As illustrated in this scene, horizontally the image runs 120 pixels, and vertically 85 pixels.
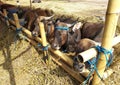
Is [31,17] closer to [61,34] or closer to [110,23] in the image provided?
[61,34]

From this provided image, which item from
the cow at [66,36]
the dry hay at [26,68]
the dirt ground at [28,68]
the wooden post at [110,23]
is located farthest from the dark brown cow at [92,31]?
the wooden post at [110,23]

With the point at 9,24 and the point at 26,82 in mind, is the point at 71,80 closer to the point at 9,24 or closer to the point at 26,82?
the point at 26,82

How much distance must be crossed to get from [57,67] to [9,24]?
3031 millimetres

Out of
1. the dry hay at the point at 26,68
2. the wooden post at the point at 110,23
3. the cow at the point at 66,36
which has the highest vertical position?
the wooden post at the point at 110,23

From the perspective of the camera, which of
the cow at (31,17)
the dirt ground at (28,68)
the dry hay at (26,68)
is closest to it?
the dirt ground at (28,68)

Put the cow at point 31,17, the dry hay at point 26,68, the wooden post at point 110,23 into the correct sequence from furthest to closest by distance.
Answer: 1. the cow at point 31,17
2. the dry hay at point 26,68
3. the wooden post at point 110,23

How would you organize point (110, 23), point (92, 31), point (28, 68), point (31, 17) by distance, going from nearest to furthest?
point (110, 23) < point (28, 68) < point (92, 31) < point (31, 17)

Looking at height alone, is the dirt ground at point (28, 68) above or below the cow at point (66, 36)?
below

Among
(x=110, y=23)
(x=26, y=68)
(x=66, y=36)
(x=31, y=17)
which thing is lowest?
(x=26, y=68)

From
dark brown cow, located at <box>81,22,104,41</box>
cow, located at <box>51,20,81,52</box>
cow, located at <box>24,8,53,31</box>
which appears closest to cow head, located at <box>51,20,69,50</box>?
cow, located at <box>51,20,81,52</box>

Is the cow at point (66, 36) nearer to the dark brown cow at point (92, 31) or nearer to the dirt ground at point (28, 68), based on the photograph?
the dark brown cow at point (92, 31)

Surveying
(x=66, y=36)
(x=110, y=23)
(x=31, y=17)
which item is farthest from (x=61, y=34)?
(x=31, y=17)

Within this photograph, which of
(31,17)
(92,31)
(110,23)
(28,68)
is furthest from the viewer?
(31,17)

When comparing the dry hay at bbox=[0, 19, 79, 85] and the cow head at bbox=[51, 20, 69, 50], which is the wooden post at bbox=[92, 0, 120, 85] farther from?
the cow head at bbox=[51, 20, 69, 50]
